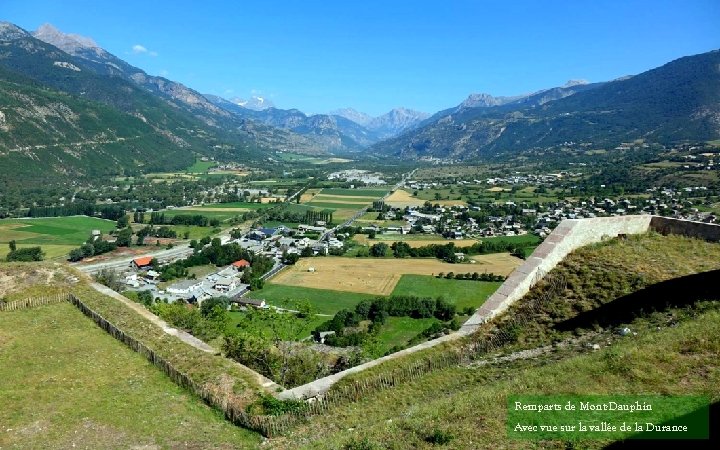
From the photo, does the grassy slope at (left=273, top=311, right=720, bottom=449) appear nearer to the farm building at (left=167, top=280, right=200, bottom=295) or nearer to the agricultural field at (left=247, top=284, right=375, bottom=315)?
the agricultural field at (left=247, top=284, right=375, bottom=315)

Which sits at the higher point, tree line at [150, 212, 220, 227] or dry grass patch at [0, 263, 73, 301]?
dry grass patch at [0, 263, 73, 301]

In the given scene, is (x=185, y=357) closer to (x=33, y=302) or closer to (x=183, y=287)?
(x=33, y=302)

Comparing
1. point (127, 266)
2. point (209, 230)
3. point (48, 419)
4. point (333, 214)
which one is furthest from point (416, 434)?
point (333, 214)

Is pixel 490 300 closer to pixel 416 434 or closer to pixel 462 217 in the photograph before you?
pixel 416 434

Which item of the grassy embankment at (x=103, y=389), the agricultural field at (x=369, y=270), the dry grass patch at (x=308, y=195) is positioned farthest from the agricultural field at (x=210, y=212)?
the grassy embankment at (x=103, y=389)

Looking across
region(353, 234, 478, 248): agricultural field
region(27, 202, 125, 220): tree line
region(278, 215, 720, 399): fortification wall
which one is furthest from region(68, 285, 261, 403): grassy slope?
region(27, 202, 125, 220): tree line

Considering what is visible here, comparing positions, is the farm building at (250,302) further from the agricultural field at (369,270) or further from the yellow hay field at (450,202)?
the yellow hay field at (450,202)
